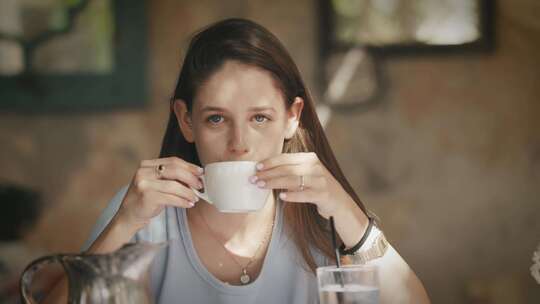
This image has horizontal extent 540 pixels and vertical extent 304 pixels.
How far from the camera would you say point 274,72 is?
149 centimetres

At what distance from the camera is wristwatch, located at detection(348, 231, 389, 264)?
1.34 m

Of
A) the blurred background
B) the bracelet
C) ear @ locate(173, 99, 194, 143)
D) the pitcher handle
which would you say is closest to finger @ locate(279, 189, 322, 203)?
the bracelet

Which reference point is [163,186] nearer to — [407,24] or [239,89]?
[239,89]

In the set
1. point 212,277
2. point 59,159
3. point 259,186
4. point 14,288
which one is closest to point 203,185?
point 259,186

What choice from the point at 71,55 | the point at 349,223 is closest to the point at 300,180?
the point at 349,223

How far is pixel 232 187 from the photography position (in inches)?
45.1

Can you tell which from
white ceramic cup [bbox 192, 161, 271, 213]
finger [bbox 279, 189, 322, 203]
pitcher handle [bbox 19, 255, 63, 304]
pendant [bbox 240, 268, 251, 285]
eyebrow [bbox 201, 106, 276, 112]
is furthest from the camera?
pendant [bbox 240, 268, 251, 285]

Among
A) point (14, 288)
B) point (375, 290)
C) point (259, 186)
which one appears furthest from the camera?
point (14, 288)

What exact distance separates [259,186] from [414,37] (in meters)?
2.24

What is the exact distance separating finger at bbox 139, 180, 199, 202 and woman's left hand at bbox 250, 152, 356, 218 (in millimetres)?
136

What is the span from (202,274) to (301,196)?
1.14 feet

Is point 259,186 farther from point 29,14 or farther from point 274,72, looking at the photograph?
point 29,14

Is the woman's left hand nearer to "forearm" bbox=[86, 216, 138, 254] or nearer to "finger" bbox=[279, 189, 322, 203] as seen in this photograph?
"finger" bbox=[279, 189, 322, 203]

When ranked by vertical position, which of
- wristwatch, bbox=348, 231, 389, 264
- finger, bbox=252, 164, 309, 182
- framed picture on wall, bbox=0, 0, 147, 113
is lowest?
wristwatch, bbox=348, 231, 389, 264
